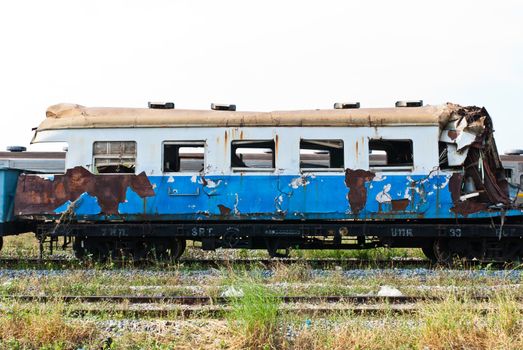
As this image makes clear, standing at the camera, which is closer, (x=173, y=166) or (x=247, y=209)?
(x=247, y=209)

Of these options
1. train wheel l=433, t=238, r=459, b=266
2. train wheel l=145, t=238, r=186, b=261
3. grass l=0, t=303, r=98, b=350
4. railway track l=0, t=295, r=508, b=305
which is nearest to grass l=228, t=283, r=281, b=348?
grass l=0, t=303, r=98, b=350

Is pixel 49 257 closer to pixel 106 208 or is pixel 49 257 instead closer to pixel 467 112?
pixel 106 208

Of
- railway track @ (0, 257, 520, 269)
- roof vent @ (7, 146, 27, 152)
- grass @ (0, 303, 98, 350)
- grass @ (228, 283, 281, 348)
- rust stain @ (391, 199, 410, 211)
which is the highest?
roof vent @ (7, 146, 27, 152)

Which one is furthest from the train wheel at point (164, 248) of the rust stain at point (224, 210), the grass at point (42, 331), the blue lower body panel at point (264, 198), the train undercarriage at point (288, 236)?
the grass at point (42, 331)

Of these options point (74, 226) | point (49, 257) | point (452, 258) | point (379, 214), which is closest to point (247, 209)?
point (379, 214)

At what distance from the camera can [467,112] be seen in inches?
400

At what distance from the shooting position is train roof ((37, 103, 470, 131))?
33.5 feet

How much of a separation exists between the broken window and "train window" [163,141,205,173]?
153 inches

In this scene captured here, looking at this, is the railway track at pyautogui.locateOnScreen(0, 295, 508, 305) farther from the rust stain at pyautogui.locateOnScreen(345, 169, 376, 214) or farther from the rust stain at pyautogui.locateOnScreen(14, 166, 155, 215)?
the rust stain at pyautogui.locateOnScreen(14, 166, 155, 215)

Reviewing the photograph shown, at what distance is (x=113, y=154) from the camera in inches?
410

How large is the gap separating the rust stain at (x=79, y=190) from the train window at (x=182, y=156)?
700mm

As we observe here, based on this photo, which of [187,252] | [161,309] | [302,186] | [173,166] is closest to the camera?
[161,309]

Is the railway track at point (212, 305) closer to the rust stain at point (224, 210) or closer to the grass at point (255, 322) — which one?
the grass at point (255, 322)

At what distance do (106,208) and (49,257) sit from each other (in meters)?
2.90
